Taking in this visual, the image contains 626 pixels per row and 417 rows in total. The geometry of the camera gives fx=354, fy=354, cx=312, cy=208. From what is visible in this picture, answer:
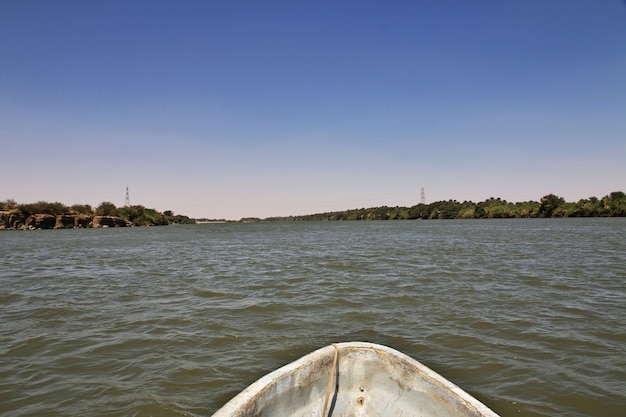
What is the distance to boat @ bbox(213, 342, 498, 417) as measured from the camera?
3316 mm

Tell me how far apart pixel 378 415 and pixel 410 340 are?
10.2 ft

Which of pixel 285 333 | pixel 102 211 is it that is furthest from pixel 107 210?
pixel 285 333

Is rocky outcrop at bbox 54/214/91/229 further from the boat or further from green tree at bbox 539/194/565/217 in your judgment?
green tree at bbox 539/194/565/217

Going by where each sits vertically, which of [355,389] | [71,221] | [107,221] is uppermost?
[71,221]

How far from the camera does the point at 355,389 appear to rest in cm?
415

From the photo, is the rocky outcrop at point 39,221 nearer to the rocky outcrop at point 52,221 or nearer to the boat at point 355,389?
the rocky outcrop at point 52,221

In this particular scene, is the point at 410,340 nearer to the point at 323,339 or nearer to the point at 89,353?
the point at 323,339

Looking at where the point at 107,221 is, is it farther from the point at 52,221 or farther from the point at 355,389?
the point at 355,389

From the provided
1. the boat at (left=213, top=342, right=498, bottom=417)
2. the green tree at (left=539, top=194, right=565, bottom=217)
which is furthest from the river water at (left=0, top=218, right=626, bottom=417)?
the green tree at (left=539, top=194, right=565, bottom=217)

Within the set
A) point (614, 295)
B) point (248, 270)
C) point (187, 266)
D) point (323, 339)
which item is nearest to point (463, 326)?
point (323, 339)

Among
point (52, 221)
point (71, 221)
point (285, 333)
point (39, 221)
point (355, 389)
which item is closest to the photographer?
point (355, 389)

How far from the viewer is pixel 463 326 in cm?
756

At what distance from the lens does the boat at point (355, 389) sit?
3316 mm

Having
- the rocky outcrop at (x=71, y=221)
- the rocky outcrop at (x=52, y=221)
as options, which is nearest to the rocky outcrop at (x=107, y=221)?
the rocky outcrop at (x=52, y=221)
